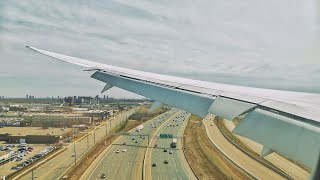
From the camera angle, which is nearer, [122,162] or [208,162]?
[208,162]

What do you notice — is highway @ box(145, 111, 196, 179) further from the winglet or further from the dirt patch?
the winglet

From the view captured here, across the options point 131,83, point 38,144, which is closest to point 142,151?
point 38,144

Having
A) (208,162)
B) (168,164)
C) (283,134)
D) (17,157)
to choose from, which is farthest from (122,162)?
(283,134)

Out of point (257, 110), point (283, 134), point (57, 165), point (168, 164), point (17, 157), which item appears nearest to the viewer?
point (283, 134)

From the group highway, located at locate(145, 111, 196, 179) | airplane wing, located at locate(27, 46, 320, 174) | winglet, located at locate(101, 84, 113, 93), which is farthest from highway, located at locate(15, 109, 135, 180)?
airplane wing, located at locate(27, 46, 320, 174)

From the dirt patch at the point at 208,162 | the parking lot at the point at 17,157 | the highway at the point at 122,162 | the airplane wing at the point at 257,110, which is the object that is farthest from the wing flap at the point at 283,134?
the parking lot at the point at 17,157

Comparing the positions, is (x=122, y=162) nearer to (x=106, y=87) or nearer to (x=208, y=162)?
(x=208, y=162)

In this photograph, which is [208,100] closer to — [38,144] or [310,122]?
[310,122]
